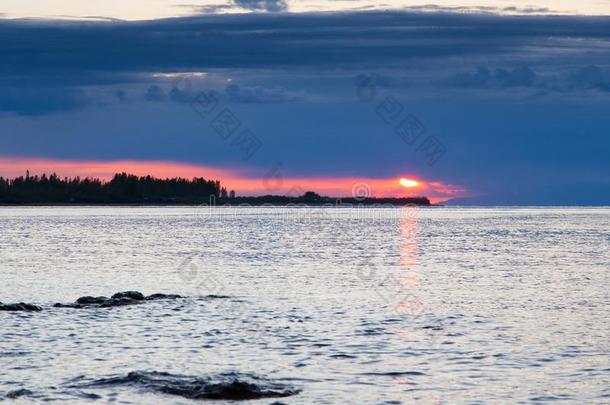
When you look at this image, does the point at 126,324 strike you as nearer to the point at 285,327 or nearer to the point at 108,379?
the point at 285,327

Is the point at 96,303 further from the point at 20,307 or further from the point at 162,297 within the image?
the point at 162,297

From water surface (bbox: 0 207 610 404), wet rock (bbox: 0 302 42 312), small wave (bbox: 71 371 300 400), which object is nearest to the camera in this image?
small wave (bbox: 71 371 300 400)

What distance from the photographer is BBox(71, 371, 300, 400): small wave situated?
2608cm

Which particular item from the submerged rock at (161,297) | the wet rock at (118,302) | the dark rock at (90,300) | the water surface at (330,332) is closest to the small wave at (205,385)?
the water surface at (330,332)

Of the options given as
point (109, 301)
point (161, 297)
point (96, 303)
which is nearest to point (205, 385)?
point (96, 303)

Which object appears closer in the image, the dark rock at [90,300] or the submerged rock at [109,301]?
the submerged rock at [109,301]

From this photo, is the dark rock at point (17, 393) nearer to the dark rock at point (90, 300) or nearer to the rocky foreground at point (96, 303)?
the rocky foreground at point (96, 303)

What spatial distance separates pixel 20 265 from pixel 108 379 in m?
51.0

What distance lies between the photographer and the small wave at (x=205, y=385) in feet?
85.6

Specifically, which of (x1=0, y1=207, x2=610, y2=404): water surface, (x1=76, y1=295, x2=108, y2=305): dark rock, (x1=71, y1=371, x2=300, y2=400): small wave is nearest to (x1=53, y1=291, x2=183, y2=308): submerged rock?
(x1=76, y1=295, x2=108, y2=305): dark rock

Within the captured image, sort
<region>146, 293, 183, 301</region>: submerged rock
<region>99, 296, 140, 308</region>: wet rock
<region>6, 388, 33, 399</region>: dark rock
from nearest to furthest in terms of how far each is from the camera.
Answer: <region>6, 388, 33, 399</region>: dark rock
<region>99, 296, 140, 308</region>: wet rock
<region>146, 293, 183, 301</region>: submerged rock

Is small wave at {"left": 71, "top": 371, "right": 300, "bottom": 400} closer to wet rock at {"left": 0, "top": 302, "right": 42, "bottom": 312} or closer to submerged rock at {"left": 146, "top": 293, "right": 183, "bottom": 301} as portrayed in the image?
wet rock at {"left": 0, "top": 302, "right": 42, "bottom": 312}

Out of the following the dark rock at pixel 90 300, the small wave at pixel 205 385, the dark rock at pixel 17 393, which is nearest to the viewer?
the dark rock at pixel 17 393

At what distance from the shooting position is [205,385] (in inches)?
1064
